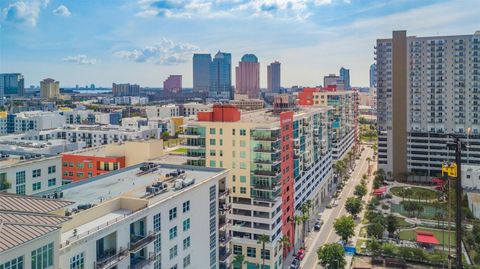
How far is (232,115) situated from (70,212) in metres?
29.7

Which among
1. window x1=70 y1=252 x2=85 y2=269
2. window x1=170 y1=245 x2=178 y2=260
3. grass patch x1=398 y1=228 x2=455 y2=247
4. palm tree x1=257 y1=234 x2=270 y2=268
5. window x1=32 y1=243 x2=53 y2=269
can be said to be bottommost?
grass patch x1=398 y1=228 x2=455 y2=247

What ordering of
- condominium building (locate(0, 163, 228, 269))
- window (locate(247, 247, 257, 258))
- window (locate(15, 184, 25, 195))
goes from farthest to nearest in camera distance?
1. window (locate(247, 247, 257, 258))
2. window (locate(15, 184, 25, 195))
3. condominium building (locate(0, 163, 228, 269))

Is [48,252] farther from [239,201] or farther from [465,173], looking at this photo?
[465,173]

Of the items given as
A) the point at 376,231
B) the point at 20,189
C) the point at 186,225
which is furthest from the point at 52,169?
the point at 376,231

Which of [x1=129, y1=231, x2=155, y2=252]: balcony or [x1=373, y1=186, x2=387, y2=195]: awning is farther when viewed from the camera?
[x1=373, y1=186, x2=387, y2=195]: awning

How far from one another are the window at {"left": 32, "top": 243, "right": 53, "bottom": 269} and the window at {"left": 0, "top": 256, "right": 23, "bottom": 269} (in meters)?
0.53

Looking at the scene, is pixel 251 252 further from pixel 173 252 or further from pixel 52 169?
pixel 52 169

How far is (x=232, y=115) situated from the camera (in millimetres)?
51781

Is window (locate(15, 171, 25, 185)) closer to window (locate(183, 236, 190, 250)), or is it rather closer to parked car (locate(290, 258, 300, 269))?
window (locate(183, 236, 190, 250))

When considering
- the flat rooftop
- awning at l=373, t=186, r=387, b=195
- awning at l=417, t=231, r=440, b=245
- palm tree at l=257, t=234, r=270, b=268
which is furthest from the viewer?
awning at l=373, t=186, r=387, b=195

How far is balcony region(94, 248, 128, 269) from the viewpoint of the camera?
21.6 metres

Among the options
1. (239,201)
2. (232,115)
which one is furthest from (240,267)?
(232,115)

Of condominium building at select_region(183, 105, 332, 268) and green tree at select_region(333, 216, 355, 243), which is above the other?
condominium building at select_region(183, 105, 332, 268)

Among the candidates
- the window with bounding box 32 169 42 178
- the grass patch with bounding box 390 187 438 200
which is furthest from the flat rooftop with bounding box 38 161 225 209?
the grass patch with bounding box 390 187 438 200
